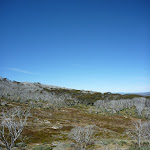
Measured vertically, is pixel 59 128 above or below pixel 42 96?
below

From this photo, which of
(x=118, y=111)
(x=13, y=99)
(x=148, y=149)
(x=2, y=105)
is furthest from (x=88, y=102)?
(x=148, y=149)

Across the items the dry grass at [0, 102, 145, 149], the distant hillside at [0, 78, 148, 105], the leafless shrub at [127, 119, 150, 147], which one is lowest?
the dry grass at [0, 102, 145, 149]

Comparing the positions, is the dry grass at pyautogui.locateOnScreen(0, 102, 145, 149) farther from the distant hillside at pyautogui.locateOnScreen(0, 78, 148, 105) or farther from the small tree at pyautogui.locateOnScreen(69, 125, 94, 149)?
the distant hillside at pyautogui.locateOnScreen(0, 78, 148, 105)

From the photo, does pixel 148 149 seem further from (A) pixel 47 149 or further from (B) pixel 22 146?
(B) pixel 22 146

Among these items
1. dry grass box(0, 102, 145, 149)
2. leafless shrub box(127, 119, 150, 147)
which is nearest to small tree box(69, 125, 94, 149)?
dry grass box(0, 102, 145, 149)

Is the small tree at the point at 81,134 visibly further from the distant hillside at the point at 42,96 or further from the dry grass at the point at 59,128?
the distant hillside at the point at 42,96

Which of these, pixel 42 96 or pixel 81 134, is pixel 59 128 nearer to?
pixel 81 134

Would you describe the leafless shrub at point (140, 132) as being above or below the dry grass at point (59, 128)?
above

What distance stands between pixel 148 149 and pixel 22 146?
27.2 meters

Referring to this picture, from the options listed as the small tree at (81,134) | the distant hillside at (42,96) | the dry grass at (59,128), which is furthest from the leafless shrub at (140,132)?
the distant hillside at (42,96)

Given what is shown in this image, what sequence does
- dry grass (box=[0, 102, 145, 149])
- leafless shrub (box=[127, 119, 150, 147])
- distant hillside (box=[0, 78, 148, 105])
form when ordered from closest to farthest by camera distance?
leafless shrub (box=[127, 119, 150, 147])
dry grass (box=[0, 102, 145, 149])
distant hillside (box=[0, 78, 148, 105])

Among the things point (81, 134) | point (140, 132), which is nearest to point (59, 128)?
point (81, 134)

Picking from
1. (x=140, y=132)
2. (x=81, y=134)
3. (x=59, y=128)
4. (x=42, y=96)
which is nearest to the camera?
(x=81, y=134)

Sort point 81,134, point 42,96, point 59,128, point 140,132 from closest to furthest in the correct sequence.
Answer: point 81,134, point 140,132, point 59,128, point 42,96
